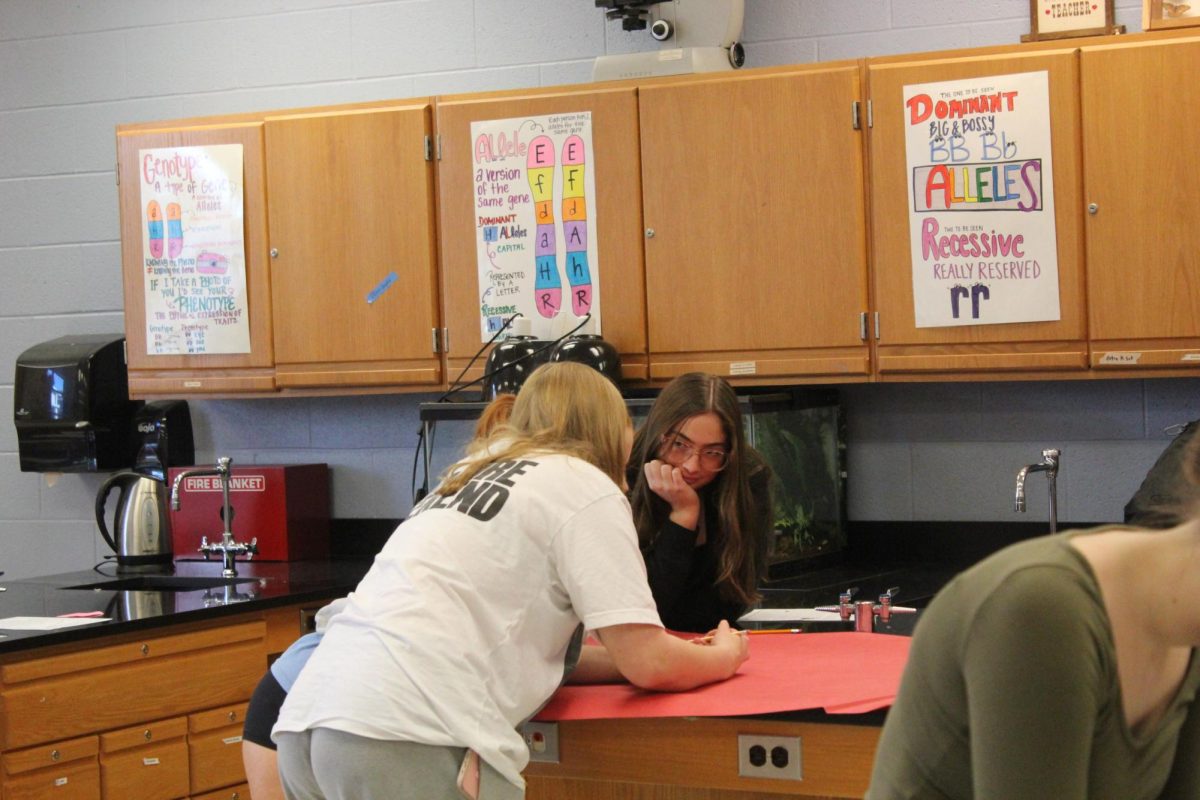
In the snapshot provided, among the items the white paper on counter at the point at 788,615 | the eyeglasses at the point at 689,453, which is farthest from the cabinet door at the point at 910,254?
the eyeglasses at the point at 689,453

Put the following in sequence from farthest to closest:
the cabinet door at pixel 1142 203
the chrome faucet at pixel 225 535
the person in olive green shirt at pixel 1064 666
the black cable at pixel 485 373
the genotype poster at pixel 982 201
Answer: the chrome faucet at pixel 225 535
the black cable at pixel 485 373
the genotype poster at pixel 982 201
the cabinet door at pixel 1142 203
the person in olive green shirt at pixel 1064 666

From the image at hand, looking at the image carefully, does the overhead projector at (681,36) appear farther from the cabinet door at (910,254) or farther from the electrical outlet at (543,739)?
the electrical outlet at (543,739)

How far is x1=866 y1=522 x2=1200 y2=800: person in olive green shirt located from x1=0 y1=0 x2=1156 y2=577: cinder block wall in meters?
2.92

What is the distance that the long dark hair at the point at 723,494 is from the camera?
100 inches

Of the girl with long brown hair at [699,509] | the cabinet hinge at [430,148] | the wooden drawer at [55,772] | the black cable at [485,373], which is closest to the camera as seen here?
the girl with long brown hair at [699,509]

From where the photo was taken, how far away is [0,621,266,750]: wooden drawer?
118 inches

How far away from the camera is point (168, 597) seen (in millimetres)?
3623

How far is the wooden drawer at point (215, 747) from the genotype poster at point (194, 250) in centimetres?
116

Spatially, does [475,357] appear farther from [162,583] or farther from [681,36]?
[162,583]

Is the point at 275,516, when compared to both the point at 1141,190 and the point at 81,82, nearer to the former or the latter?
the point at 81,82

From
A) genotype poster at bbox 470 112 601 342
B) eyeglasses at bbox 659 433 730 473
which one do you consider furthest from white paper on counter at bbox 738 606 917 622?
Result: genotype poster at bbox 470 112 601 342

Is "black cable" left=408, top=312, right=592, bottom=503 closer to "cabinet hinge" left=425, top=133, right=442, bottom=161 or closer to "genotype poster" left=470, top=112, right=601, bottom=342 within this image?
"genotype poster" left=470, top=112, right=601, bottom=342

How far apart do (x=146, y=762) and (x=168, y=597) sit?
0.50 m

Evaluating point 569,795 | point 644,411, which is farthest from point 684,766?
point 644,411
